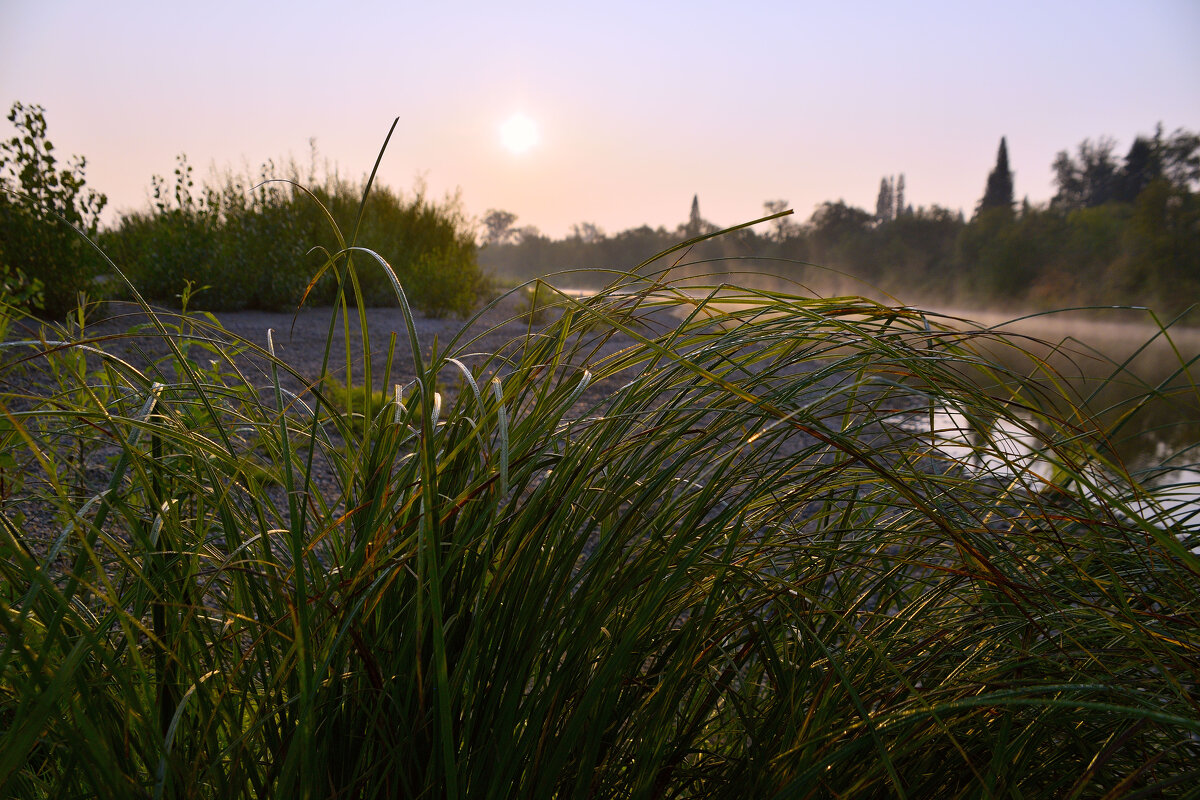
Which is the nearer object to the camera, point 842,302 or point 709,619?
point 709,619

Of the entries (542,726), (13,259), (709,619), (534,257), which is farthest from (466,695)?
(534,257)

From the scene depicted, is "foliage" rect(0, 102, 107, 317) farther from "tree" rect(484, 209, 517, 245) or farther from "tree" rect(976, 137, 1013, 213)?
"tree" rect(484, 209, 517, 245)

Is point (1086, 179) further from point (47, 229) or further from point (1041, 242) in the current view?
point (47, 229)

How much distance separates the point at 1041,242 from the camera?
21031mm

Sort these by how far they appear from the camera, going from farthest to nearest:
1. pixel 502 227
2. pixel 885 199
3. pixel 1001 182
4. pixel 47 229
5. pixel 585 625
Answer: pixel 502 227, pixel 885 199, pixel 1001 182, pixel 47 229, pixel 585 625

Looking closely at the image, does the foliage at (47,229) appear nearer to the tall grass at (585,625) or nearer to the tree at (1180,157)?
the tall grass at (585,625)

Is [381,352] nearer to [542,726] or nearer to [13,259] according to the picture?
[13,259]

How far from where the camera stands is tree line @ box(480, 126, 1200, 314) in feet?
58.0

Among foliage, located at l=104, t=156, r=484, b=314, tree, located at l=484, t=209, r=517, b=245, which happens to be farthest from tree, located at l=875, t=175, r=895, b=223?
foliage, located at l=104, t=156, r=484, b=314

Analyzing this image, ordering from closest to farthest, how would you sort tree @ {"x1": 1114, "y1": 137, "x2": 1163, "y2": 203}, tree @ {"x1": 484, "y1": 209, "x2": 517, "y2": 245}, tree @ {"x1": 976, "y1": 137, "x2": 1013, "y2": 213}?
1. tree @ {"x1": 1114, "y1": 137, "x2": 1163, "y2": 203}
2. tree @ {"x1": 976, "y1": 137, "x2": 1013, "y2": 213}
3. tree @ {"x1": 484, "y1": 209, "x2": 517, "y2": 245}

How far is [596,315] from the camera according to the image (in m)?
0.78

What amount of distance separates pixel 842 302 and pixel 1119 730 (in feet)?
1.67

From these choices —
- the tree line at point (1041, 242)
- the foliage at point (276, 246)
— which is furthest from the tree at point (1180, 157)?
the foliage at point (276, 246)

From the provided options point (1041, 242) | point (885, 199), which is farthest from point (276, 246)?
point (885, 199)
